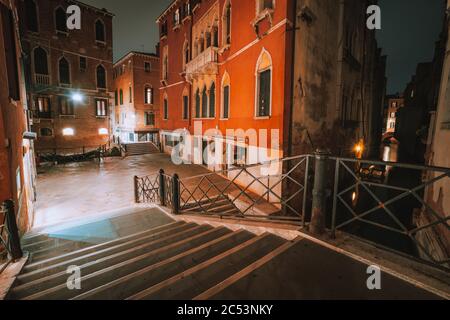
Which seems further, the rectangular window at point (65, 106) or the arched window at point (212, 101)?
the rectangular window at point (65, 106)

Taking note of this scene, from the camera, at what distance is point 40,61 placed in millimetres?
22391

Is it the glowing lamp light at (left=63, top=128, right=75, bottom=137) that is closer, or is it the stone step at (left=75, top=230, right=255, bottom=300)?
the stone step at (left=75, top=230, right=255, bottom=300)

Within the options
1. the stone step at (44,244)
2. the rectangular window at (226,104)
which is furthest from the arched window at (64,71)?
the stone step at (44,244)

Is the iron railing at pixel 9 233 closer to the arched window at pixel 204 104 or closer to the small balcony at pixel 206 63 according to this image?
the small balcony at pixel 206 63

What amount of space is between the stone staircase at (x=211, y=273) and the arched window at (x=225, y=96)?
31.0ft

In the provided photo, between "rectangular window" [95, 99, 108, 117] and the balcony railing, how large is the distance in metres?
4.75

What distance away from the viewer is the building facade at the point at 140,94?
31.9 metres

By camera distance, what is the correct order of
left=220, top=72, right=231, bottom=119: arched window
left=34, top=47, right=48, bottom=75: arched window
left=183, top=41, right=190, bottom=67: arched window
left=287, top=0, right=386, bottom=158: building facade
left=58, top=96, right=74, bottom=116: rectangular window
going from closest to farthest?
left=287, top=0, right=386, bottom=158: building facade
left=220, top=72, right=231, bottom=119: arched window
left=183, top=41, right=190, bottom=67: arched window
left=34, top=47, right=48, bottom=75: arched window
left=58, top=96, right=74, bottom=116: rectangular window

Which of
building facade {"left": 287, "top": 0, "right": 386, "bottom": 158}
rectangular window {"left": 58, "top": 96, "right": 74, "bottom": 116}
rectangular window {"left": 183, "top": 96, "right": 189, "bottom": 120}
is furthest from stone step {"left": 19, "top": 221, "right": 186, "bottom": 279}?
rectangular window {"left": 58, "top": 96, "right": 74, "bottom": 116}

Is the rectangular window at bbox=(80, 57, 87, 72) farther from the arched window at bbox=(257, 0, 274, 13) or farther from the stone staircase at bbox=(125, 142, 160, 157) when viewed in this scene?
the arched window at bbox=(257, 0, 274, 13)

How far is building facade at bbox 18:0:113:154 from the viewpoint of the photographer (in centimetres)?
2191

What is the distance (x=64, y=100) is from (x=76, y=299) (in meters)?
27.5

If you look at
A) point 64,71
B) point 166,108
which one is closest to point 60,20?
point 64,71

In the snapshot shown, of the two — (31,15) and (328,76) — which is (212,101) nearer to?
(328,76)
